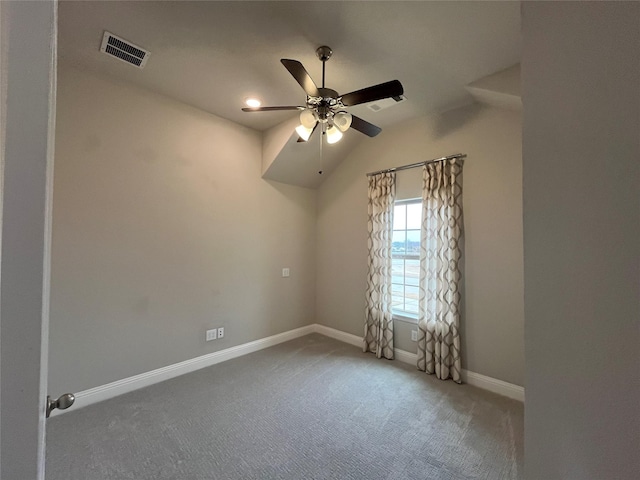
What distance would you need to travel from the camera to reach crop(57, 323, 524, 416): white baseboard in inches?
90.8

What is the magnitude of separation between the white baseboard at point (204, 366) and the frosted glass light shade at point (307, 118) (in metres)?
2.67

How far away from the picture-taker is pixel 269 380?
2.69 metres

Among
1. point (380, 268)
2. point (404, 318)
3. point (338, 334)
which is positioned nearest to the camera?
point (404, 318)

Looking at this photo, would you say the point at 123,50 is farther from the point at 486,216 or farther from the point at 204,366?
the point at 486,216

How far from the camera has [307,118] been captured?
1976mm

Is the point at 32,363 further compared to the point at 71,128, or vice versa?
the point at 71,128

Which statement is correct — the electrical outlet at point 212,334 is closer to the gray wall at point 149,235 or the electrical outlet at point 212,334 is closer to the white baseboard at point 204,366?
the gray wall at point 149,235

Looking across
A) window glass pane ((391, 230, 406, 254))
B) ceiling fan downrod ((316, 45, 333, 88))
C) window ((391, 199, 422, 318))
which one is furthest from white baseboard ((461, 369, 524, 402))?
ceiling fan downrod ((316, 45, 333, 88))

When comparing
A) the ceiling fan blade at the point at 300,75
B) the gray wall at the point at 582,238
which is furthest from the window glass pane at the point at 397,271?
the gray wall at the point at 582,238

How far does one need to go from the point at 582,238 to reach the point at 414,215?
2835mm

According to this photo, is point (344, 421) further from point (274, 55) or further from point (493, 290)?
point (274, 55)

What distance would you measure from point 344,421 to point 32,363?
7.24ft

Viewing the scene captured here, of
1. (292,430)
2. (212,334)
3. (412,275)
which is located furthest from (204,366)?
(412,275)

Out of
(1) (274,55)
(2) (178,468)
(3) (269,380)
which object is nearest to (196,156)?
(1) (274,55)
